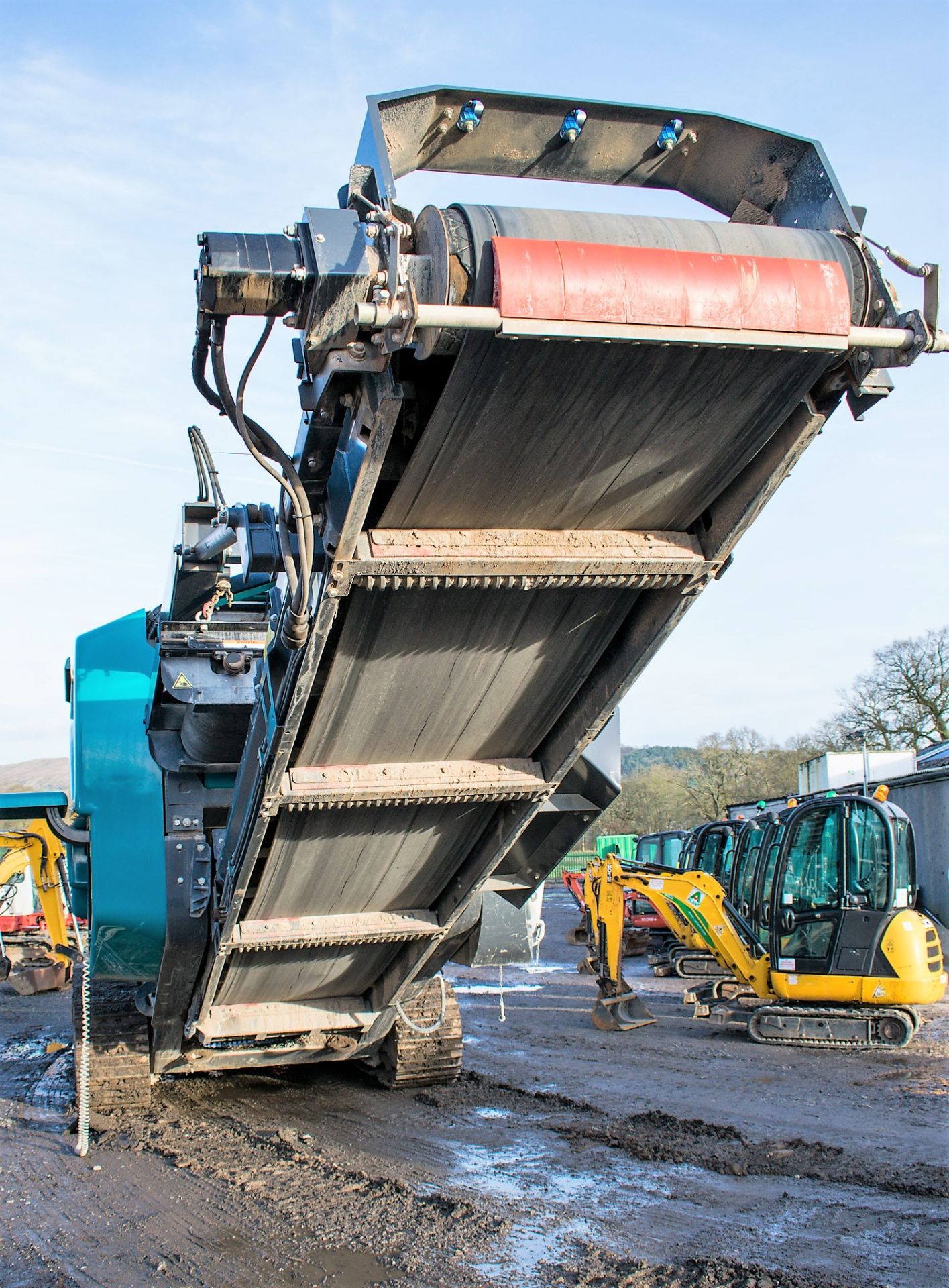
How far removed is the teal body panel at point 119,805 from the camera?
19.1 feet

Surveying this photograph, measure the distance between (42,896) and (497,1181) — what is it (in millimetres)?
9724

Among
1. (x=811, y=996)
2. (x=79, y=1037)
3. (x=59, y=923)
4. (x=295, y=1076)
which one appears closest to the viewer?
(x=79, y=1037)

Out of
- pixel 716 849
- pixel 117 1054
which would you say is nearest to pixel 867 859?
pixel 716 849

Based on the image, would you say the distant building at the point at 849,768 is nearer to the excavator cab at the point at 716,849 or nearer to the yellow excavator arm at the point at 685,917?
the excavator cab at the point at 716,849

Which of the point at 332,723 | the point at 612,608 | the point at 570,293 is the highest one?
the point at 570,293

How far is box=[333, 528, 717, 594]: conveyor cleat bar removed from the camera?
10.7ft

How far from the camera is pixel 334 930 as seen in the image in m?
5.18

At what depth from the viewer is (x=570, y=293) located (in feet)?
8.47

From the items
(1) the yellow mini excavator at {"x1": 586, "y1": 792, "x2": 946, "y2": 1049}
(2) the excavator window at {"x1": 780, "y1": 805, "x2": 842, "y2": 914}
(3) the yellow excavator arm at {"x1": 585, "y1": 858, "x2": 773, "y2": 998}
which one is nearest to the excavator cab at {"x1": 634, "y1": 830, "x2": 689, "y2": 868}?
(3) the yellow excavator arm at {"x1": 585, "y1": 858, "x2": 773, "y2": 998}

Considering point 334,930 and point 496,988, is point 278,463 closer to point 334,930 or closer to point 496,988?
point 334,930

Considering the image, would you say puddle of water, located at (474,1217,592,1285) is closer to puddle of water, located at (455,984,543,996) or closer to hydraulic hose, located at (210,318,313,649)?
hydraulic hose, located at (210,318,313,649)

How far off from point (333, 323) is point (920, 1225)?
4.40 m

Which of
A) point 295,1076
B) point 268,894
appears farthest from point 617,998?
point 268,894

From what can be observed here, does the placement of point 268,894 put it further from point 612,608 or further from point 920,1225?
point 920,1225
